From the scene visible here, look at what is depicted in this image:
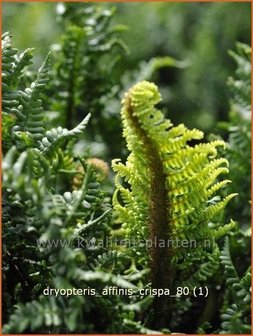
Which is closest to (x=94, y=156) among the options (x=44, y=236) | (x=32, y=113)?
(x=32, y=113)

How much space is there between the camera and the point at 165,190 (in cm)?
69

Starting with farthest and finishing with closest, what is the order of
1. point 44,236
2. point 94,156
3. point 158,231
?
point 94,156 < point 158,231 < point 44,236

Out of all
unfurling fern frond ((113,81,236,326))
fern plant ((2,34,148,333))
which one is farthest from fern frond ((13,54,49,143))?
unfurling fern frond ((113,81,236,326))

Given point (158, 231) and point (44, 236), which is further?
point (158, 231)

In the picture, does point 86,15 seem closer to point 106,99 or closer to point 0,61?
point 106,99

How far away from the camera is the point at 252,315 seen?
0.70 metres

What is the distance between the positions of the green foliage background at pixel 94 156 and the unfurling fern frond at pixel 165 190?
2cm

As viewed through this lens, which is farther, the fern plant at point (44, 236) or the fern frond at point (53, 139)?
the fern frond at point (53, 139)

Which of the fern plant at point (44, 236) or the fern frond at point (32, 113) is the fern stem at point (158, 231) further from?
the fern frond at point (32, 113)

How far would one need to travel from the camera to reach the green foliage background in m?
0.63

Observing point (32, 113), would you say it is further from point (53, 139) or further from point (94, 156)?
point (94, 156)

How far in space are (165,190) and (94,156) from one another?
1.46 feet

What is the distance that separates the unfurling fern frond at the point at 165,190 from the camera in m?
0.65

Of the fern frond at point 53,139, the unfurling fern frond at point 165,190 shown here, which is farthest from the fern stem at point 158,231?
the fern frond at point 53,139
